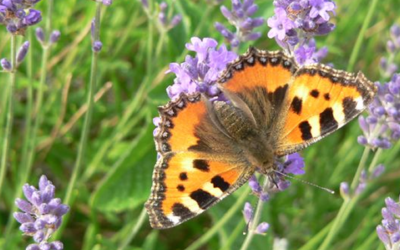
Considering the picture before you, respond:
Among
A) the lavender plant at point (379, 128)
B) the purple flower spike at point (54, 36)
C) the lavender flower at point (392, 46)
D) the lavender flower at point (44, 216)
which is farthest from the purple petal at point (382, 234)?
the purple flower spike at point (54, 36)

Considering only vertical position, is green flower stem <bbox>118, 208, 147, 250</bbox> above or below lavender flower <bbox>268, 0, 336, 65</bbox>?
below

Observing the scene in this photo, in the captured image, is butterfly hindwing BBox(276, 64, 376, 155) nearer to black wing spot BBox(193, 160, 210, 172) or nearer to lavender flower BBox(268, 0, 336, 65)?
lavender flower BBox(268, 0, 336, 65)

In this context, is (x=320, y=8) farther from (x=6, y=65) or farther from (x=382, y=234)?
(x=6, y=65)

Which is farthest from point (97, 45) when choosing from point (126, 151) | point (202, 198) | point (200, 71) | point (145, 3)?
point (126, 151)

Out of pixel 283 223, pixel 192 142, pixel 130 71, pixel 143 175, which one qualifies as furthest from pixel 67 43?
pixel 192 142

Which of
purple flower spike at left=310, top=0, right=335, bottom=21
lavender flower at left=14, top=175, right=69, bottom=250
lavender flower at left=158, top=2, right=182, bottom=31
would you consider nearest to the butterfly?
purple flower spike at left=310, top=0, right=335, bottom=21
